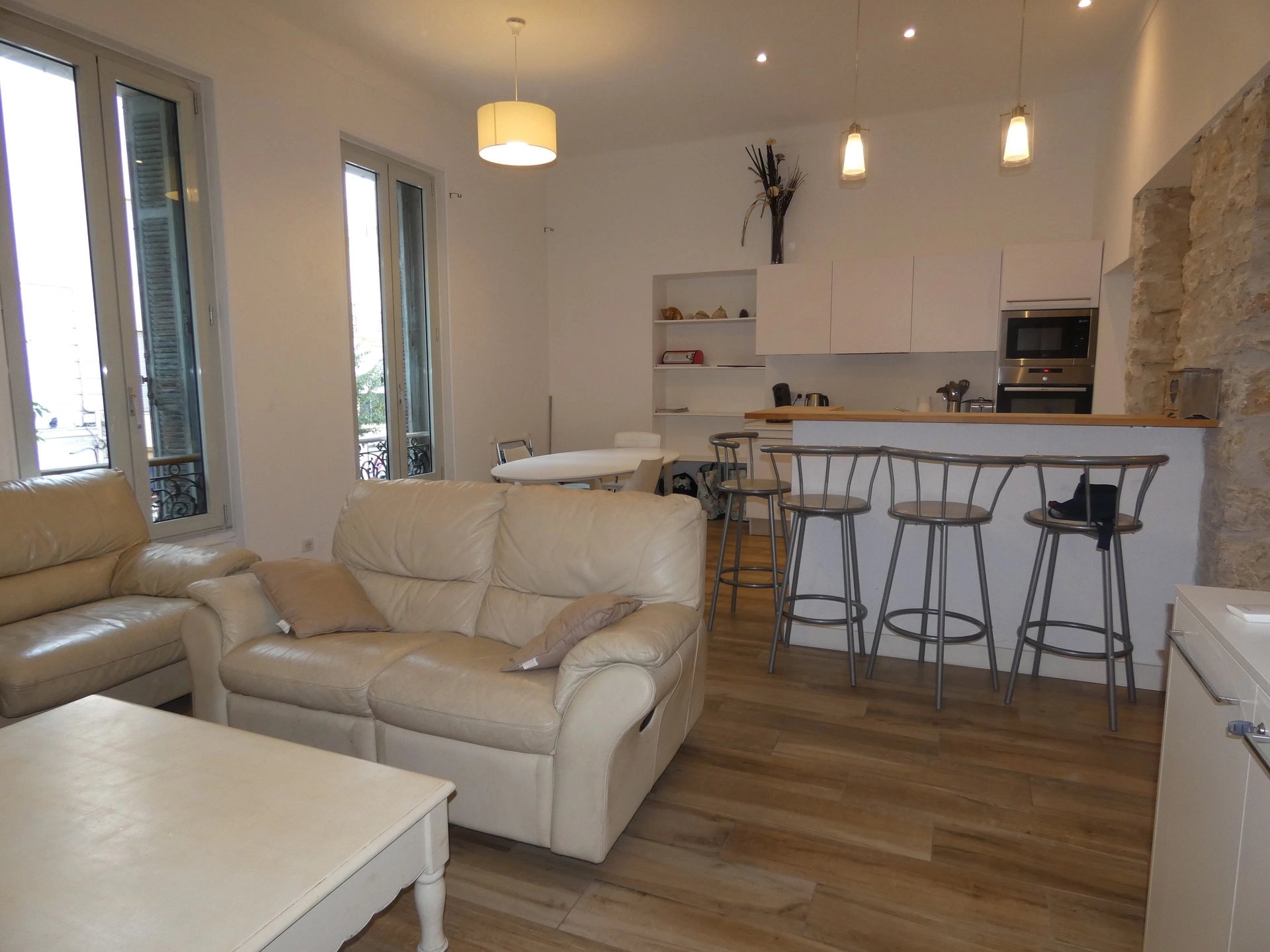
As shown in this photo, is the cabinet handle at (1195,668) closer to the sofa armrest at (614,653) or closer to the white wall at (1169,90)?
the sofa armrest at (614,653)

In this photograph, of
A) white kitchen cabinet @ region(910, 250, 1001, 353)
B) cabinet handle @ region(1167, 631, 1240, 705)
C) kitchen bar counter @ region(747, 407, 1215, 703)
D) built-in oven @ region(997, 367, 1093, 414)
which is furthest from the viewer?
white kitchen cabinet @ region(910, 250, 1001, 353)

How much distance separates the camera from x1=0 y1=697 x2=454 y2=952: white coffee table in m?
1.21

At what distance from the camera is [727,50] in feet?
15.2

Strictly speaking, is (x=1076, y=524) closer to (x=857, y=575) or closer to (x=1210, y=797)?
(x=857, y=575)

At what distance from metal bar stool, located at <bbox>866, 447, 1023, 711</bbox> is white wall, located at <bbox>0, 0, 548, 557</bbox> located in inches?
131

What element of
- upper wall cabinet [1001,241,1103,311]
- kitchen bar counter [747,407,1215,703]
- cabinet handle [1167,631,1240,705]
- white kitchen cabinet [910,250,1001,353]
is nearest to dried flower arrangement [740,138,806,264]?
white kitchen cabinet [910,250,1001,353]

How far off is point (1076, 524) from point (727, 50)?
351cm

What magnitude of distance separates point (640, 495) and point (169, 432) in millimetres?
2738

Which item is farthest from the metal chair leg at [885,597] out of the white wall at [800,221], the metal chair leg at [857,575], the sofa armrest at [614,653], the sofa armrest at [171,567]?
the white wall at [800,221]

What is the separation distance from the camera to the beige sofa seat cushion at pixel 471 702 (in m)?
1.99

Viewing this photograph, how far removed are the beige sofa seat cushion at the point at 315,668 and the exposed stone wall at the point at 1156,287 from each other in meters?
3.90

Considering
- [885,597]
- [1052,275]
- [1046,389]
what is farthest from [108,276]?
[1046,389]

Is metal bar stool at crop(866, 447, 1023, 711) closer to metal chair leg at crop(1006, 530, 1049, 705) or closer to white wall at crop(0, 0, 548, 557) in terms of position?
metal chair leg at crop(1006, 530, 1049, 705)

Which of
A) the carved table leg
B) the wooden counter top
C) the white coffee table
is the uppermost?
the wooden counter top
